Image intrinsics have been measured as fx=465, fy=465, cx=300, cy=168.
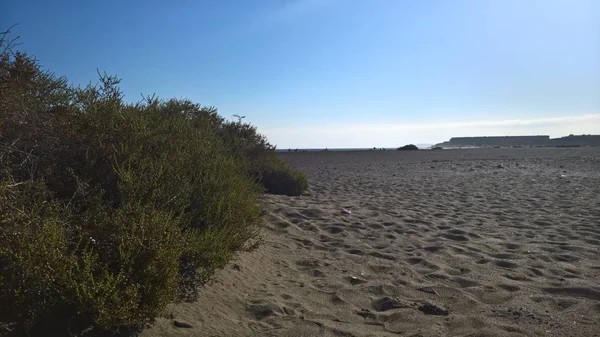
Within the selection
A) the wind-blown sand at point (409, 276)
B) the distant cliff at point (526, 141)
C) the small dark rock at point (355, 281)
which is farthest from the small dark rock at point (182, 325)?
the distant cliff at point (526, 141)

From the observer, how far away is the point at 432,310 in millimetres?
3914

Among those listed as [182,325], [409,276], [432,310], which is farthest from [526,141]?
[182,325]

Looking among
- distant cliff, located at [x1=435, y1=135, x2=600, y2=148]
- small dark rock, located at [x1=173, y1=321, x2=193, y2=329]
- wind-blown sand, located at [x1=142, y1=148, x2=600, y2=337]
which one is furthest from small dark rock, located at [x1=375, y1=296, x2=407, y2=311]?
distant cliff, located at [x1=435, y1=135, x2=600, y2=148]

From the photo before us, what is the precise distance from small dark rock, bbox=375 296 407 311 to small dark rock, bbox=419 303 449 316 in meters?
0.16

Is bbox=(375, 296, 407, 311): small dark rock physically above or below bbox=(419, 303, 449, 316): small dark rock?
above

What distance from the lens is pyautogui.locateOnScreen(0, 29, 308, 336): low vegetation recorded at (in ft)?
8.42

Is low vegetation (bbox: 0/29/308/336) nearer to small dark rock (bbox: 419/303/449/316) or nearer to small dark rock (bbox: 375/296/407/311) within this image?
small dark rock (bbox: 375/296/407/311)

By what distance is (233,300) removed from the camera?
12.7 feet

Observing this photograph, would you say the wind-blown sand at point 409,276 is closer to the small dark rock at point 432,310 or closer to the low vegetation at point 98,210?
the small dark rock at point 432,310

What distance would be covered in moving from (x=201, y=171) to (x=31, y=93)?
1570 mm

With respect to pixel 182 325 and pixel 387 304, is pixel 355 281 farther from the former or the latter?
pixel 182 325

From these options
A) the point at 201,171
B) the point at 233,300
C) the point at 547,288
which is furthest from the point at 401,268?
the point at 201,171

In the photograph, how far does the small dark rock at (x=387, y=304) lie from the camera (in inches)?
157

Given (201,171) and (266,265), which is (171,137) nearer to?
(201,171)
